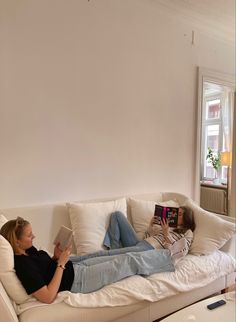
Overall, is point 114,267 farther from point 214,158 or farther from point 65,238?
point 214,158

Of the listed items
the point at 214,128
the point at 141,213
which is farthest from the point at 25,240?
the point at 214,128

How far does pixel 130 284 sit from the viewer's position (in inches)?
73.7

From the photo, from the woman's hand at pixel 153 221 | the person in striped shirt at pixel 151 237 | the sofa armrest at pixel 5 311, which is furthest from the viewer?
the woman's hand at pixel 153 221

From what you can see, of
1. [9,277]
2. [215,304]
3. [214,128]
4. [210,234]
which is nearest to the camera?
[9,277]

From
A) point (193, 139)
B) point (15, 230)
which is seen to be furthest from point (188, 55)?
point (15, 230)

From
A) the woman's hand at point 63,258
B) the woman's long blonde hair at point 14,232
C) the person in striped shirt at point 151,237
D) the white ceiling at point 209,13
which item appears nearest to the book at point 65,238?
the woman's hand at point 63,258

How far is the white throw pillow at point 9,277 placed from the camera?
1.56 m

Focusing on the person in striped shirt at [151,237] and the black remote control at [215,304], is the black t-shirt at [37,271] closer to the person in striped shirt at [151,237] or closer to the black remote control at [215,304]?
the person in striped shirt at [151,237]

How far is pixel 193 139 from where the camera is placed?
138 inches

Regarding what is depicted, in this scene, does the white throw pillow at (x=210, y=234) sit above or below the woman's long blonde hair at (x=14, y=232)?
below

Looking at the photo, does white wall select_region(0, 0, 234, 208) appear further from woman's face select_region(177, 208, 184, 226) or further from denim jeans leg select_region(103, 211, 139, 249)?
woman's face select_region(177, 208, 184, 226)

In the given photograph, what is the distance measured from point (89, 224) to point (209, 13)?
2682 millimetres

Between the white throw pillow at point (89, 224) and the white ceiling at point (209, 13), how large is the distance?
2.24 meters

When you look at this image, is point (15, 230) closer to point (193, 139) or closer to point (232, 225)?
point (232, 225)
